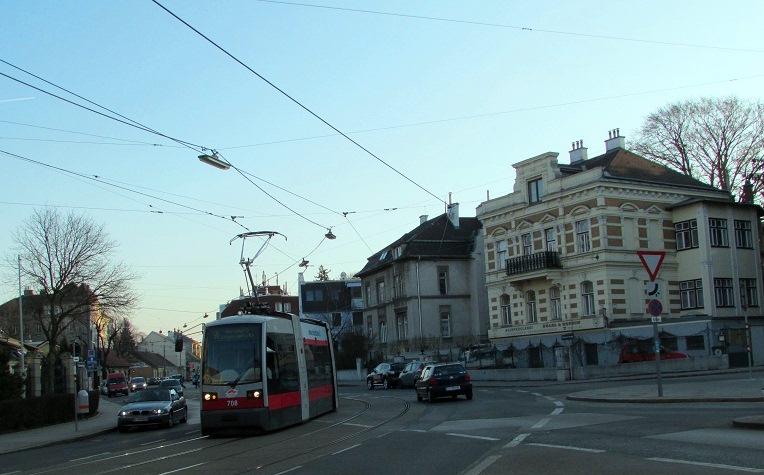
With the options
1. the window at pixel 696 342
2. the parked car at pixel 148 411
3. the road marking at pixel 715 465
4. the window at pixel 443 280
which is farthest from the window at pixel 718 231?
the road marking at pixel 715 465

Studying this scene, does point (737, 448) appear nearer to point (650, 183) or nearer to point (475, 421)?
point (475, 421)

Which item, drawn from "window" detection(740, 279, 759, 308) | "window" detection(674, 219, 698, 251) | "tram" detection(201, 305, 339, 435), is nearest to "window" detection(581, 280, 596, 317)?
"window" detection(674, 219, 698, 251)

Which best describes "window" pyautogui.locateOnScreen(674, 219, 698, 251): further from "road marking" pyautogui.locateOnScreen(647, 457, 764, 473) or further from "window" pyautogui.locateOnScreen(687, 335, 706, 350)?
"road marking" pyautogui.locateOnScreen(647, 457, 764, 473)

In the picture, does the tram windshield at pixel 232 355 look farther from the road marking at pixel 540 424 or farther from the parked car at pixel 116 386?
the parked car at pixel 116 386

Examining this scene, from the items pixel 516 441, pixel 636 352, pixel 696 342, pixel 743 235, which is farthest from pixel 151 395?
pixel 743 235

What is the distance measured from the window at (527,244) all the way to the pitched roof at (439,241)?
566 inches

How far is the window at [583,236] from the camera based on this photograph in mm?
50344

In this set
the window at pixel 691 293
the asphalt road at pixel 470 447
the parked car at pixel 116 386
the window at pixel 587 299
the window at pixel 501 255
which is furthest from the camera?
the parked car at pixel 116 386

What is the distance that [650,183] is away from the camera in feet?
166

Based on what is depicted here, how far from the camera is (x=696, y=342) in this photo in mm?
44031

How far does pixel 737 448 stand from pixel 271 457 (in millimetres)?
8124

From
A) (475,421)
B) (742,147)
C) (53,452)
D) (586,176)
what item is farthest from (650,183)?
(53,452)

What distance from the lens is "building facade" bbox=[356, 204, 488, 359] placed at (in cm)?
6812

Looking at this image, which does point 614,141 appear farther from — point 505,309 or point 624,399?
point 624,399
